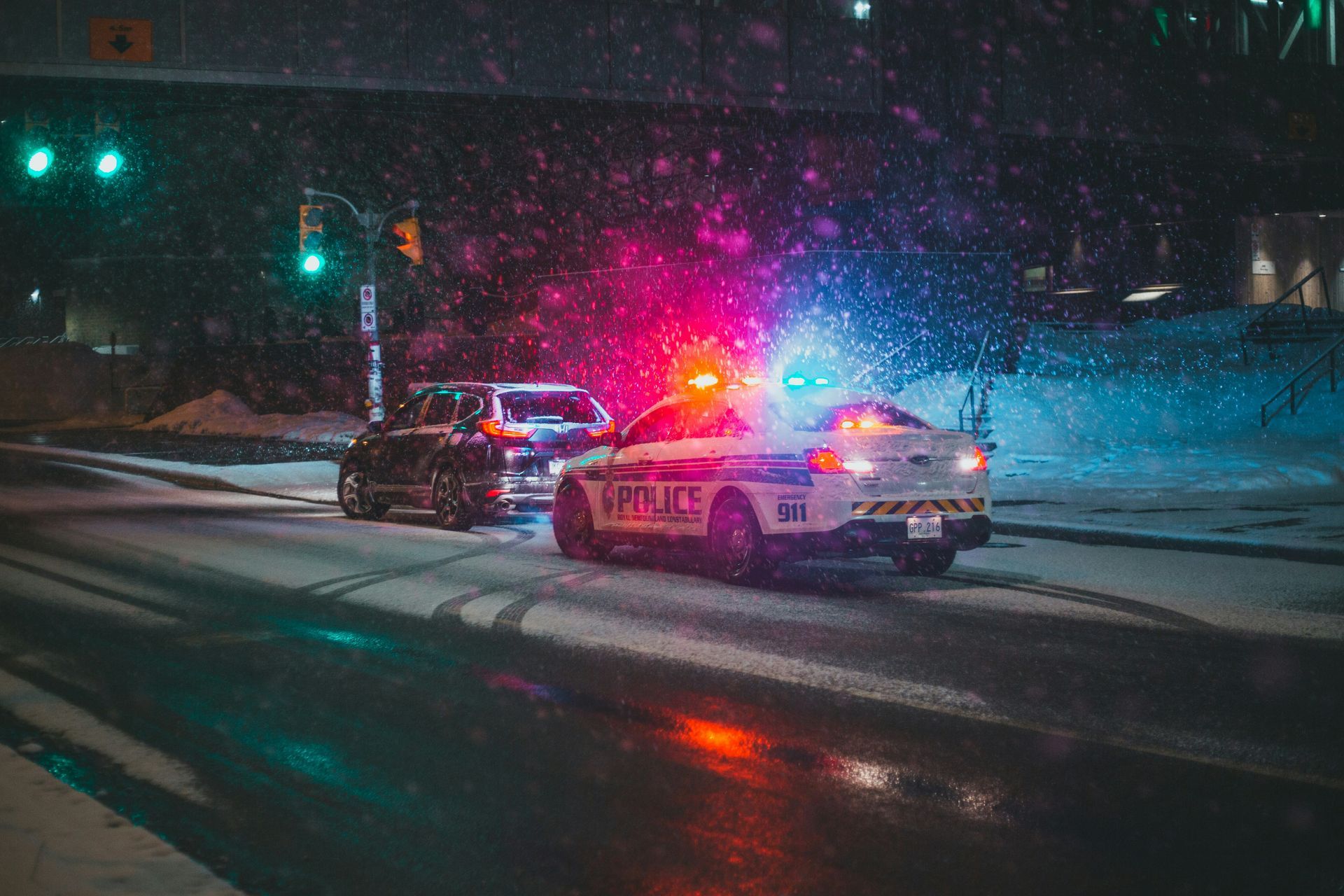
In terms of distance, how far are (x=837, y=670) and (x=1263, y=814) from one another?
113 inches

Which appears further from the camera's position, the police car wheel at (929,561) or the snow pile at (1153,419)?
the snow pile at (1153,419)

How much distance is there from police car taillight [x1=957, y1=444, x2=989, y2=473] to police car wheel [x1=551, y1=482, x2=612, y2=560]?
3.71 meters

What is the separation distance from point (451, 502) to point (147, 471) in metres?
14.3

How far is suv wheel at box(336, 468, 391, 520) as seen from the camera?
17641 mm

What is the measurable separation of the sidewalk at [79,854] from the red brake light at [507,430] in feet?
34.0

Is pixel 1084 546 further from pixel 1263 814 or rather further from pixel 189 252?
pixel 189 252

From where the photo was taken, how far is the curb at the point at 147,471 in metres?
22.1

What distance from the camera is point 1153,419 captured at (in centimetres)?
2459

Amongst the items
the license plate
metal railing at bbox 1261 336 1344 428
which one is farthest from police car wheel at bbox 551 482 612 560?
metal railing at bbox 1261 336 1344 428

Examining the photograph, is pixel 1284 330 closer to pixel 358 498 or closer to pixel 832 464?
pixel 358 498

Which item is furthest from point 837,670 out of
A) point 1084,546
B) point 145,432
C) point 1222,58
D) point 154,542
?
point 145,432

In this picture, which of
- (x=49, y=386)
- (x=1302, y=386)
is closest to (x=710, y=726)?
(x=1302, y=386)

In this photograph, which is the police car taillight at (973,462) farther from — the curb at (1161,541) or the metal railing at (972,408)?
the metal railing at (972,408)

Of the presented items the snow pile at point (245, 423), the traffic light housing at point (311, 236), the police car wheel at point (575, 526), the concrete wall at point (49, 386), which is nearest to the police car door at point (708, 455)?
the police car wheel at point (575, 526)
